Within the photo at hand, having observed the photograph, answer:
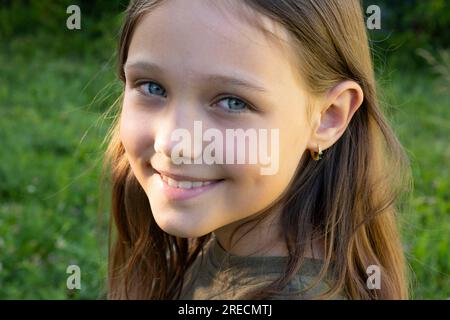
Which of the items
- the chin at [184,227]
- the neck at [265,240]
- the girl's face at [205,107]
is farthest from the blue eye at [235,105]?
the neck at [265,240]

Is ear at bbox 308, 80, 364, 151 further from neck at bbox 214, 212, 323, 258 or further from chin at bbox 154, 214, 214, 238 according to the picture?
chin at bbox 154, 214, 214, 238

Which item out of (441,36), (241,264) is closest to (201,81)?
(241,264)

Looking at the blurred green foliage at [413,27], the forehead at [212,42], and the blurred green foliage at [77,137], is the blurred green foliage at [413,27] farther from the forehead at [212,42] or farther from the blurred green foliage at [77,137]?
the forehead at [212,42]

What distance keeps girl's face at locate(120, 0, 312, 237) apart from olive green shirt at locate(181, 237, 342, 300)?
19 centimetres

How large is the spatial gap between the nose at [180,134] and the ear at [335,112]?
33 cm

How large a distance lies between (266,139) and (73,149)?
2.86m

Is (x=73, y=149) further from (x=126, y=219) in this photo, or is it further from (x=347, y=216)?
(x=347, y=216)

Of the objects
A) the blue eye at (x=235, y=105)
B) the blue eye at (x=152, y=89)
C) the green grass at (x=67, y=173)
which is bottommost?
the blue eye at (x=235, y=105)

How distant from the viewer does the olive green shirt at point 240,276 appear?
6.01ft

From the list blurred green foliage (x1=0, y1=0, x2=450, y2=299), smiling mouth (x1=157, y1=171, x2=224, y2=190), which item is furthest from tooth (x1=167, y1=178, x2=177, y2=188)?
blurred green foliage (x1=0, y1=0, x2=450, y2=299)

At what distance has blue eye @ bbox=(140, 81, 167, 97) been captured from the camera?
1.72 m

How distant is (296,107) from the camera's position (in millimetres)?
1728

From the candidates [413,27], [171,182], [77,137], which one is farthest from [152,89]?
[413,27]

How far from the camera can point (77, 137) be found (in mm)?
4586
